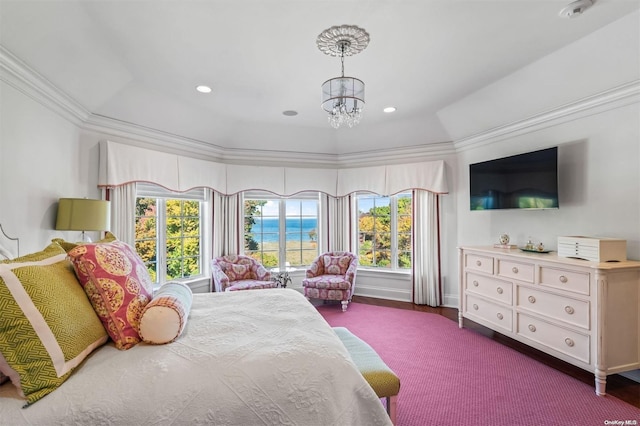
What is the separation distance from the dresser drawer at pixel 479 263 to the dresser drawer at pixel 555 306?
0.40m

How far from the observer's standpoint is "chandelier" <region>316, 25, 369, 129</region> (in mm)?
2442

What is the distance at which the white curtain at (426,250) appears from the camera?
4812 mm

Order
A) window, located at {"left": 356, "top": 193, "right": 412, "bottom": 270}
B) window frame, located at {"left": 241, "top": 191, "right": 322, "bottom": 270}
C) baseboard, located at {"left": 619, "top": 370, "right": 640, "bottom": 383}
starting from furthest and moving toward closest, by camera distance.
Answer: window frame, located at {"left": 241, "top": 191, "right": 322, "bottom": 270}, window, located at {"left": 356, "top": 193, "right": 412, "bottom": 270}, baseboard, located at {"left": 619, "top": 370, "right": 640, "bottom": 383}

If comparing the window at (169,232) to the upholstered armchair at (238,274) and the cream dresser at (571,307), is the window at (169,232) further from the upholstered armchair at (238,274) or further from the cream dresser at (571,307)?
the cream dresser at (571,307)

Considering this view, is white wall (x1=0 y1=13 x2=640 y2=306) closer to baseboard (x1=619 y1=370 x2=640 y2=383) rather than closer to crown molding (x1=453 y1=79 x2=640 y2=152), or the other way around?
crown molding (x1=453 y1=79 x2=640 y2=152)

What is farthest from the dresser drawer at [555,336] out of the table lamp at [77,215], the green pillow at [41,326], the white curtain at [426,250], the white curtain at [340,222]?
the table lamp at [77,215]

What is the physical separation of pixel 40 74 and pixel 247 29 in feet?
5.46

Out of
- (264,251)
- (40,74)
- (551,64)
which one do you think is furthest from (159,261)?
(551,64)

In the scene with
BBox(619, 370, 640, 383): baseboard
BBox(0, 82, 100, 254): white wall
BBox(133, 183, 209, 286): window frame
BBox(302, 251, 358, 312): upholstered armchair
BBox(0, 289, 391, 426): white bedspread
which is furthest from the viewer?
BBox(302, 251, 358, 312): upholstered armchair

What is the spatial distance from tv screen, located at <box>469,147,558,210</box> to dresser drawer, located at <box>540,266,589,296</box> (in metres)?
0.76

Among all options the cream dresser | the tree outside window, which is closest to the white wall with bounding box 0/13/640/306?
the cream dresser

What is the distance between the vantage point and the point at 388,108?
4.07m

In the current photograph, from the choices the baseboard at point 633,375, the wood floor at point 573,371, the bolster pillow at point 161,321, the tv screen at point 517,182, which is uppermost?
the tv screen at point 517,182

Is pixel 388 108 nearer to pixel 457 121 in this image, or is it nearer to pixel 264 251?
pixel 457 121
